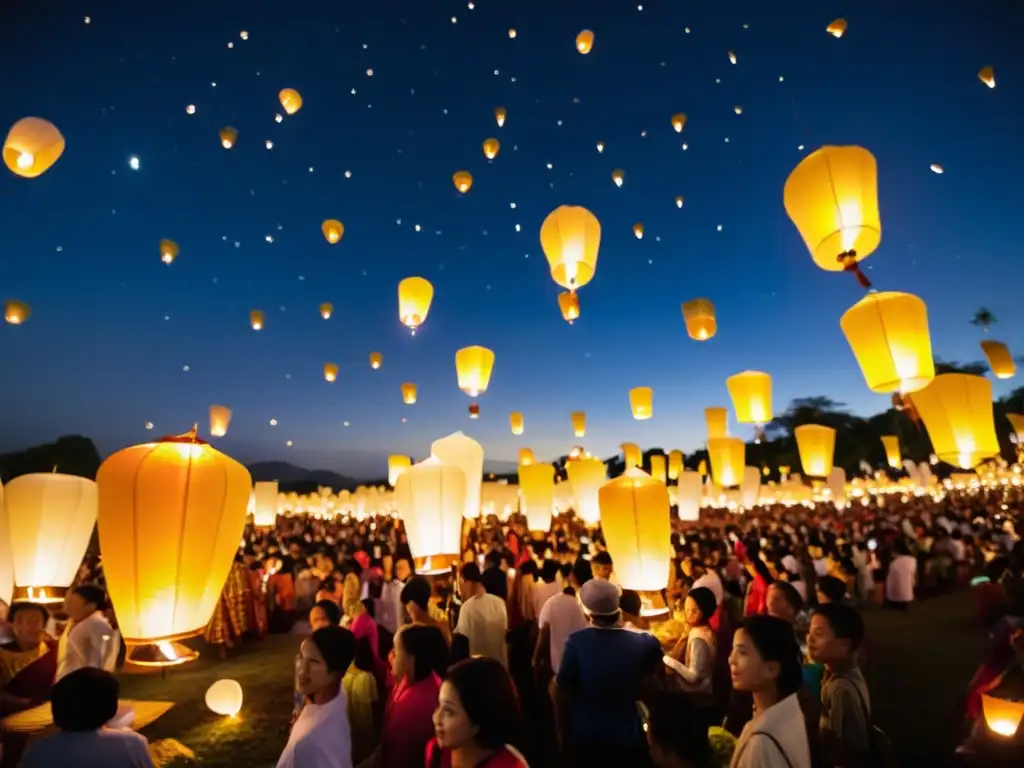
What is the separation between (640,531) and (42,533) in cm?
429

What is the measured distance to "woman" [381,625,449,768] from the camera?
2.50 metres

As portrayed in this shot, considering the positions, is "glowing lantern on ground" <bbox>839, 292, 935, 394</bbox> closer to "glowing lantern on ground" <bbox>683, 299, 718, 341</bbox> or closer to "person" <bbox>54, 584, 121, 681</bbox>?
"glowing lantern on ground" <bbox>683, 299, 718, 341</bbox>

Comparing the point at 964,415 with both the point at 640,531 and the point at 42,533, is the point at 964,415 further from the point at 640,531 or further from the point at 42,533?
the point at 42,533

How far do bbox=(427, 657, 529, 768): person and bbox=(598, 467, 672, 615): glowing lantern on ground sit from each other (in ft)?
10.2

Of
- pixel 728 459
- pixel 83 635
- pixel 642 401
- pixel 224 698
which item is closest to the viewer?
pixel 83 635

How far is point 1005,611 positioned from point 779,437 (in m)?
56.4

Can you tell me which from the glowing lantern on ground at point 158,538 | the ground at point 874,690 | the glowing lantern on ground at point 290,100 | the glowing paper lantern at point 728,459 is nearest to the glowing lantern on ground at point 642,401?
the glowing paper lantern at point 728,459

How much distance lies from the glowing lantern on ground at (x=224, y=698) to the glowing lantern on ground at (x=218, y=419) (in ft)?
29.7

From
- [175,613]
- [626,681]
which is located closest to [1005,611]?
[626,681]

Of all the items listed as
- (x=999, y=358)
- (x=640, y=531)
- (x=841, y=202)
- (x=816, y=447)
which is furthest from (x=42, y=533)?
(x=999, y=358)

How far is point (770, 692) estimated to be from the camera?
2004mm

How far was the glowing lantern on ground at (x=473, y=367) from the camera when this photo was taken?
28.9ft

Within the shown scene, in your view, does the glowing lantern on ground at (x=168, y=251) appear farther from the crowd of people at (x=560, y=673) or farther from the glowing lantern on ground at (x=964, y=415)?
the glowing lantern on ground at (x=964, y=415)

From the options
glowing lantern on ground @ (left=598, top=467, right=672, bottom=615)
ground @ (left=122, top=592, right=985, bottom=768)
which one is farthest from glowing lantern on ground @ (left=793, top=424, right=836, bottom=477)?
glowing lantern on ground @ (left=598, top=467, right=672, bottom=615)
